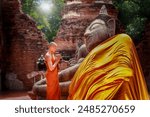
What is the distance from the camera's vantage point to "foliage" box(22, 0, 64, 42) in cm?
713

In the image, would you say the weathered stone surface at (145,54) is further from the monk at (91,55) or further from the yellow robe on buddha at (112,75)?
the yellow robe on buddha at (112,75)

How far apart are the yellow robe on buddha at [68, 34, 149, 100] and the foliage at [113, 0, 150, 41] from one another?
6.47ft

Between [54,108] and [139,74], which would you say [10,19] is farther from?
[139,74]

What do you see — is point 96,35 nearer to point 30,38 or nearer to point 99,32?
point 99,32

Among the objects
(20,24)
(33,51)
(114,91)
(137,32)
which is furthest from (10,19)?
(114,91)

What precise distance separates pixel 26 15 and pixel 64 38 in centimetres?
106

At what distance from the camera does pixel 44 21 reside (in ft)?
25.0

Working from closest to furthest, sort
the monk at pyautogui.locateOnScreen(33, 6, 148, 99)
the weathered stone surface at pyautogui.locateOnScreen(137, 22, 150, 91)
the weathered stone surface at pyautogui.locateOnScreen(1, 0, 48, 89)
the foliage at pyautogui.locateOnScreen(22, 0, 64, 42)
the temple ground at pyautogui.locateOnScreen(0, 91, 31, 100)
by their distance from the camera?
the monk at pyautogui.locateOnScreen(33, 6, 148, 99), the temple ground at pyautogui.locateOnScreen(0, 91, 31, 100), the weathered stone surface at pyautogui.locateOnScreen(137, 22, 150, 91), the foliage at pyautogui.locateOnScreen(22, 0, 64, 42), the weathered stone surface at pyautogui.locateOnScreen(1, 0, 48, 89)

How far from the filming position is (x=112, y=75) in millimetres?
5148

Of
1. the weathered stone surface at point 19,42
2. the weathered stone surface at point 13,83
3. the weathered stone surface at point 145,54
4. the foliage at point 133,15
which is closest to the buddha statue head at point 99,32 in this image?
the weathered stone surface at point 145,54

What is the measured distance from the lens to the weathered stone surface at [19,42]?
7273 millimetres

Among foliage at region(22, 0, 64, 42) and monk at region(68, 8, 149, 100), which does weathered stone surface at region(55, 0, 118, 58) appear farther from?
monk at region(68, 8, 149, 100)

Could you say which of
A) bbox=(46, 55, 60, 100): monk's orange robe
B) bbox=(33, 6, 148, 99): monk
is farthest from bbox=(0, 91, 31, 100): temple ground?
bbox=(46, 55, 60, 100): monk's orange robe

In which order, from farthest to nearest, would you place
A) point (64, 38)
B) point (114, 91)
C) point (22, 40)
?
point (22, 40)
point (64, 38)
point (114, 91)
